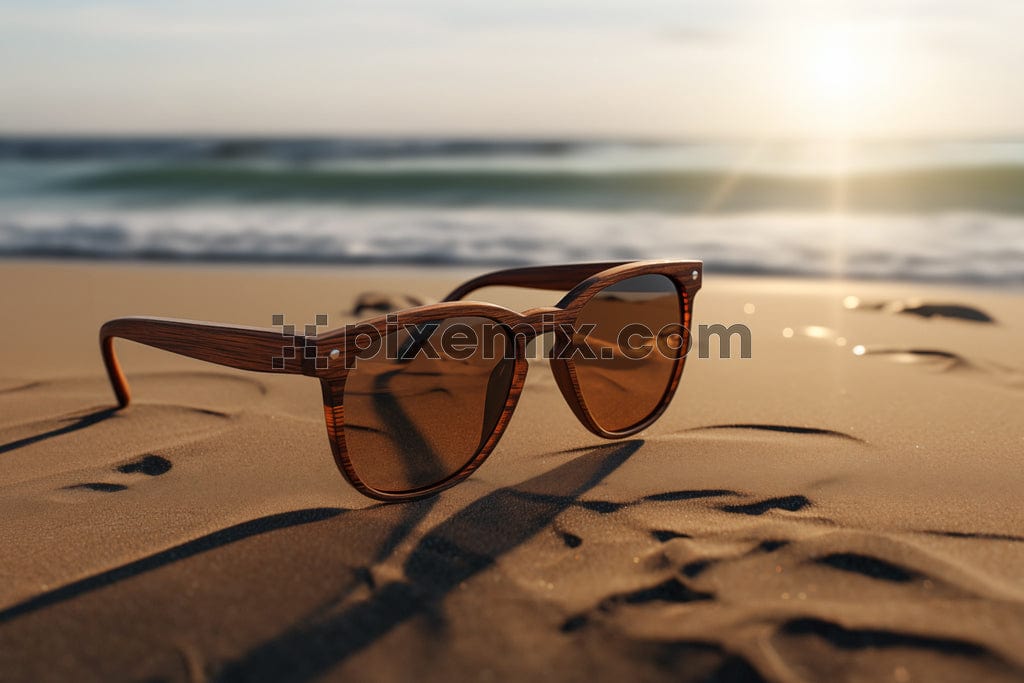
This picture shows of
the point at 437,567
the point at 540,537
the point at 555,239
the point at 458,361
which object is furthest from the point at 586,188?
the point at 437,567

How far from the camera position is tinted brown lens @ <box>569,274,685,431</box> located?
6.54ft

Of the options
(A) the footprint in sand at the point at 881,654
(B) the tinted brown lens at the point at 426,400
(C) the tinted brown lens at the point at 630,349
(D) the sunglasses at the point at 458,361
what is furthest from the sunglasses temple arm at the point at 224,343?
(A) the footprint in sand at the point at 881,654

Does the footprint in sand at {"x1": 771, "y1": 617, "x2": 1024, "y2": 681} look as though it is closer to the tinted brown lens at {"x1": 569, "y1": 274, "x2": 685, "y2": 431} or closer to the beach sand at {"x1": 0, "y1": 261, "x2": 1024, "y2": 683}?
the beach sand at {"x1": 0, "y1": 261, "x2": 1024, "y2": 683}

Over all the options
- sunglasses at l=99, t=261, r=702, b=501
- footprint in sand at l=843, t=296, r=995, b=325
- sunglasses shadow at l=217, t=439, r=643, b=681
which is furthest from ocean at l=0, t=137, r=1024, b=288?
sunglasses shadow at l=217, t=439, r=643, b=681

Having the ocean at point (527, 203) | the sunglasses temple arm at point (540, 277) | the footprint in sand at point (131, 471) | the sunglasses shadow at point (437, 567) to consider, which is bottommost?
the sunglasses shadow at point (437, 567)

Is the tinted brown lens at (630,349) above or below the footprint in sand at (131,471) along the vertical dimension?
above

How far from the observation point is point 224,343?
1514 mm

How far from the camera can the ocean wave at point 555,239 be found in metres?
5.27

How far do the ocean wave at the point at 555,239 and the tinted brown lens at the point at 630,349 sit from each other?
2.88m

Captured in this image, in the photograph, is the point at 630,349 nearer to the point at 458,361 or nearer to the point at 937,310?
the point at 458,361

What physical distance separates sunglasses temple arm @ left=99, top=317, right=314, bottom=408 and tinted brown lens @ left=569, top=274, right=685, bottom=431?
74cm

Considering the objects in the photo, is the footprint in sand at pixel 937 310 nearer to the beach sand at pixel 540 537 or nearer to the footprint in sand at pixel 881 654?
the beach sand at pixel 540 537

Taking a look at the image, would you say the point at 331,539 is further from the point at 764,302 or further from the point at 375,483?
the point at 764,302

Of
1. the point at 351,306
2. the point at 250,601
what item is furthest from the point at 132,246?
the point at 250,601
